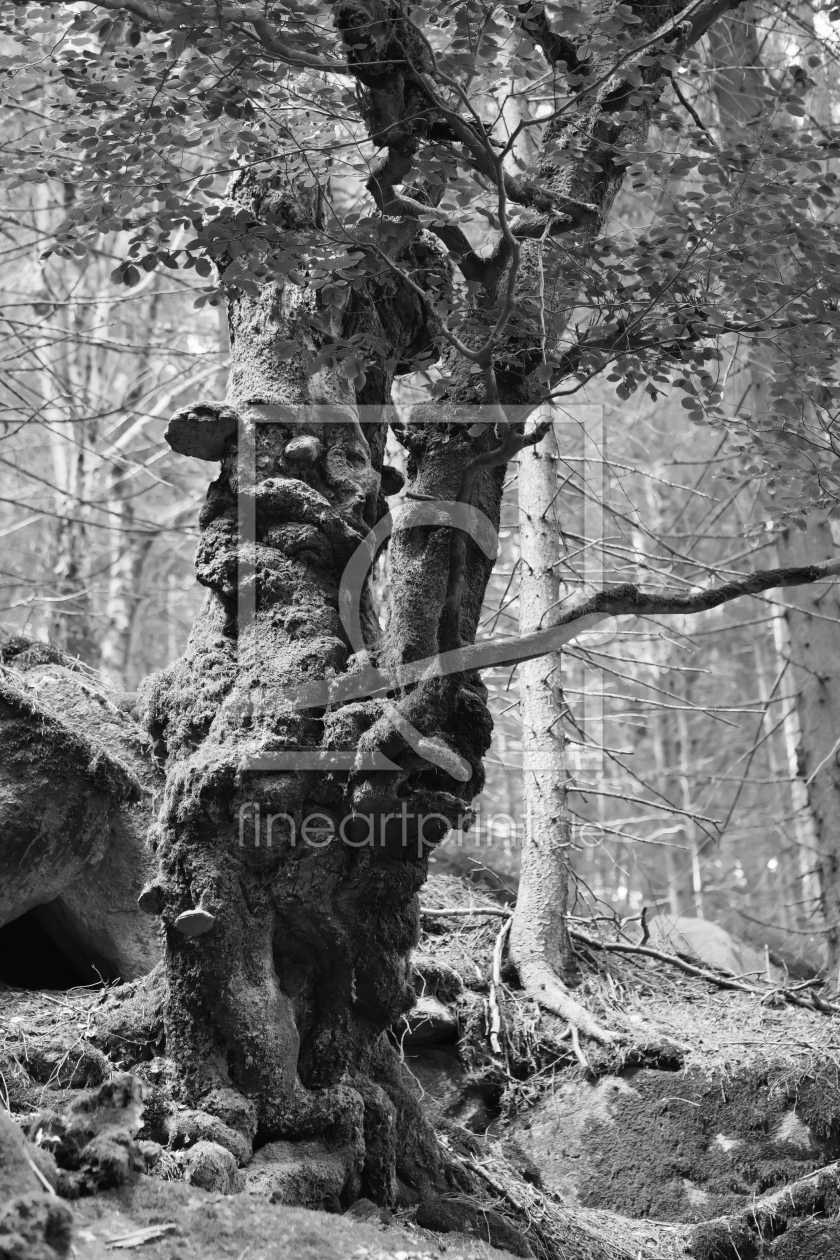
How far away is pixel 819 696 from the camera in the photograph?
912cm

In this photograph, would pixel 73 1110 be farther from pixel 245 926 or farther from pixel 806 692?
pixel 806 692

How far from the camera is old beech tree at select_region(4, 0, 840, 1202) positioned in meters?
3.78

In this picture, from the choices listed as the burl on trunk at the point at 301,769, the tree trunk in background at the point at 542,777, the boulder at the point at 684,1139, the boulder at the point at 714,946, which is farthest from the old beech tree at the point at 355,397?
the boulder at the point at 714,946

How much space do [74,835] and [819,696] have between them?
6456mm

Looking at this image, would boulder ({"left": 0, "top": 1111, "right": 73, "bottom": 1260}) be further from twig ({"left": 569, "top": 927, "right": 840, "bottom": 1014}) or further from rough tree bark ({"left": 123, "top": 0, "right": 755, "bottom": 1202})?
twig ({"left": 569, "top": 927, "right": 840, "bottom": 1014})

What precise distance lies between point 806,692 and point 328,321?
6168 millimetres

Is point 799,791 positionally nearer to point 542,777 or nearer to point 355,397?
point 542,777

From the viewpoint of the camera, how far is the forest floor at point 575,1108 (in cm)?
343

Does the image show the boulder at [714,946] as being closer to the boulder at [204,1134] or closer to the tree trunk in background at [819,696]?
the tree trunk in background at [819,696]

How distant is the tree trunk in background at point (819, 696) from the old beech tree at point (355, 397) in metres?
4.71

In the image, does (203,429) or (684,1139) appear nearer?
(203,429)

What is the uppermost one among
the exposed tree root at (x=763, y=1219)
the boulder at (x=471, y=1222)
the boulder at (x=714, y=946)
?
the boulder at (x=714, y=946)

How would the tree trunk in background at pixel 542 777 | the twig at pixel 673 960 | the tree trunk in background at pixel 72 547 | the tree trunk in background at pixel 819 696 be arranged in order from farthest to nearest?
the tree trunk in background at pixel 72 547, the tree trunk in background at pixel 819 696, the twig at pixel 673 960, the tree trunk in background at pixel 542 777

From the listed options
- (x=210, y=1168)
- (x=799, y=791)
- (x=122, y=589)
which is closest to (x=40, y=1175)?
(x=210, y=1168)
